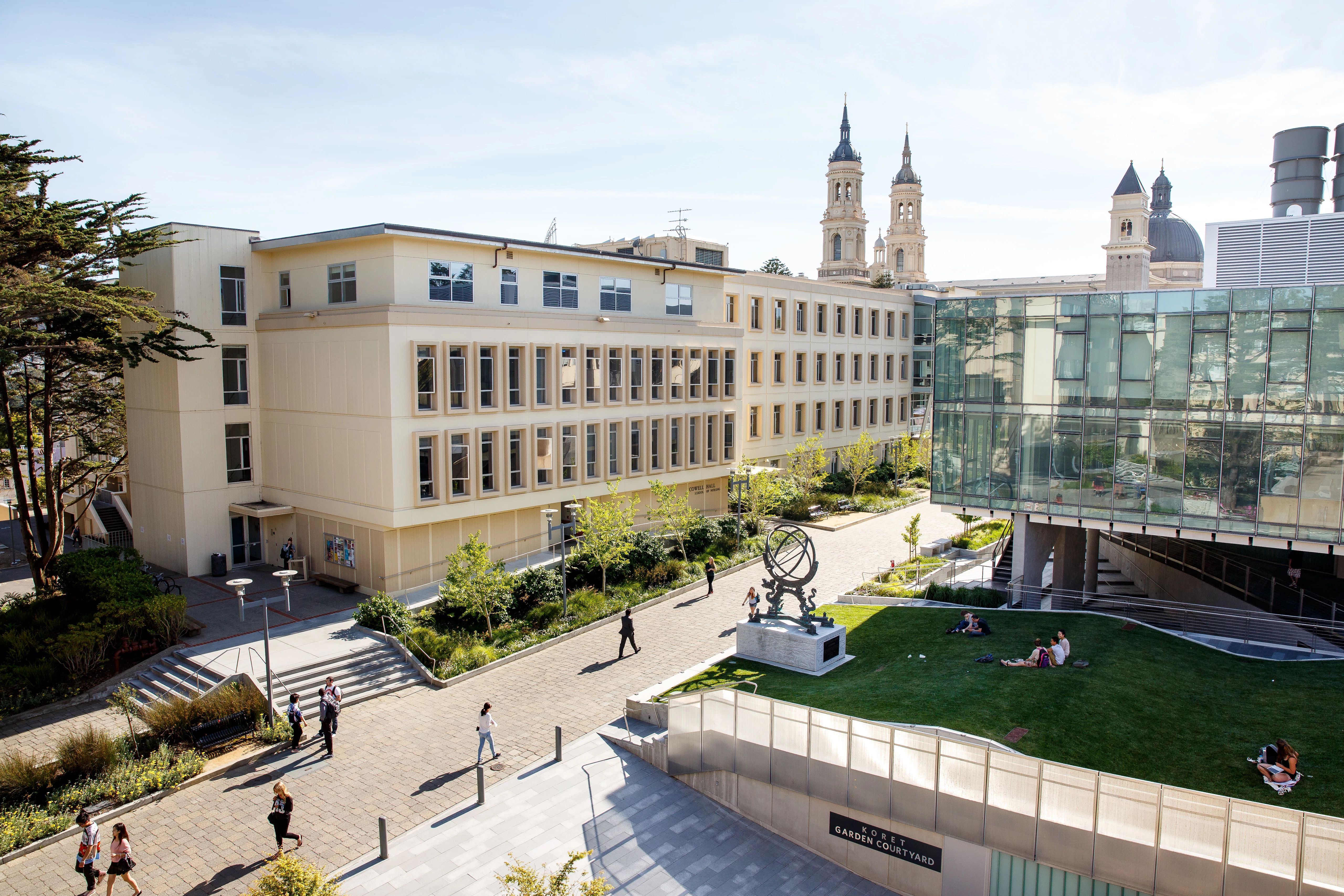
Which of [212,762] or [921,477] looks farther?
[921,477]

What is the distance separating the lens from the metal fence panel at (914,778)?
1495 centimetres

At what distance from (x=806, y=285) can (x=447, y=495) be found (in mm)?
28788

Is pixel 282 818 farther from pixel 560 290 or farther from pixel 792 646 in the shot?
pixel 560 290

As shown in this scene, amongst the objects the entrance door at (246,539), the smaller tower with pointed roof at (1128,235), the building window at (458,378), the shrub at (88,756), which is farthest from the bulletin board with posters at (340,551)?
the smaller tower with pointed roof at (1128,235)

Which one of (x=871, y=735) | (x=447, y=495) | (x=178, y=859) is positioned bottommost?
(x=178, y=859)

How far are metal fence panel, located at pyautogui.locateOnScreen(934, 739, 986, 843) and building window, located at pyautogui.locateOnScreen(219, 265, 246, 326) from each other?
3013 cm

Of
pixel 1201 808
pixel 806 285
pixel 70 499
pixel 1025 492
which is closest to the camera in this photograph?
pixel 1201 808

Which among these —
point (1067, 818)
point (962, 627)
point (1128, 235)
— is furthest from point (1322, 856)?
point (1128, 235)

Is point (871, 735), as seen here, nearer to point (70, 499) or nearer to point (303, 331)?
point (303, 331)

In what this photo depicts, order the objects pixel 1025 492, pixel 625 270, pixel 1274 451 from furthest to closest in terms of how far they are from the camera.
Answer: pixel 625 270, pixel 1025 492, pixel 1274 451

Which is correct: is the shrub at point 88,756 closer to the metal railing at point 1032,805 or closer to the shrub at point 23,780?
the shrub at point 23,780

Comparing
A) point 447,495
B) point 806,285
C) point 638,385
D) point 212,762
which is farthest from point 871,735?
point 806,285

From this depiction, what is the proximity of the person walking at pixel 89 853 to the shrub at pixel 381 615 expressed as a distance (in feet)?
35.7

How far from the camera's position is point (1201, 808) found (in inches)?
505
